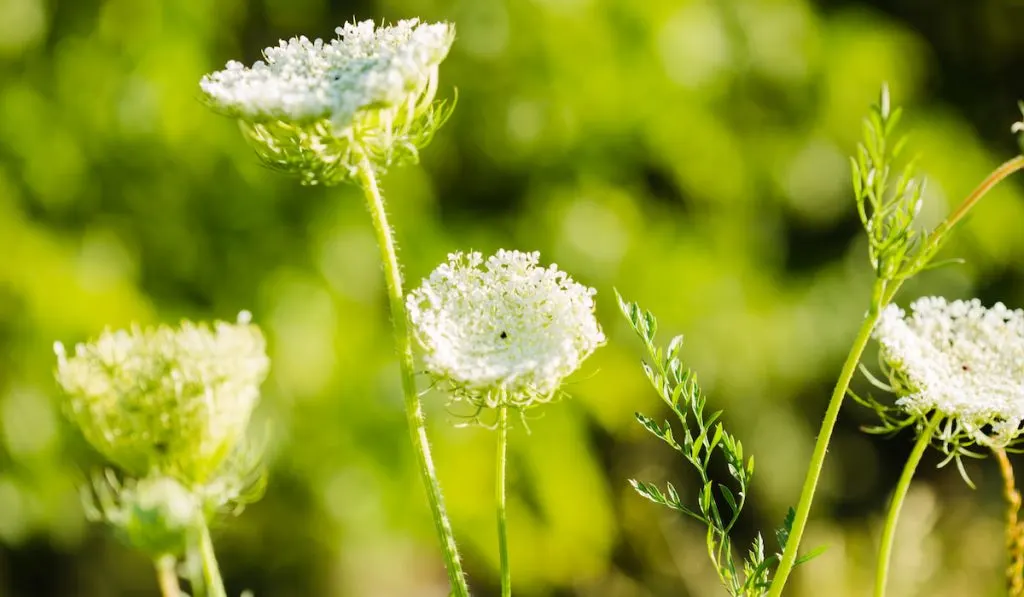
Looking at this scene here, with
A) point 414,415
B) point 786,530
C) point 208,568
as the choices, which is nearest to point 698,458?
point 786,530

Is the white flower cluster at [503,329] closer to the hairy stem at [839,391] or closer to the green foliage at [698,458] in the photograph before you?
the green foliage at [698,458]

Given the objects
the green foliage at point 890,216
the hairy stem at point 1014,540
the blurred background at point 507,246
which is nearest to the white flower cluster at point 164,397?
the green foliage at point 890,216

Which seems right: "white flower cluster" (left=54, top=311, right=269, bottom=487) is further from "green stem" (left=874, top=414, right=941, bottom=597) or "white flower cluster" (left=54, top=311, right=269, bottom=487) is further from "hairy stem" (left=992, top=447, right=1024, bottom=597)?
"hairy stem" (left=992, top=447, right=1024, bottom=597)

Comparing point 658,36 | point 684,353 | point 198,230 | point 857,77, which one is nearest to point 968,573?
point 684,353

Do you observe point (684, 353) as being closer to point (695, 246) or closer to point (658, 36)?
point (695, 246)

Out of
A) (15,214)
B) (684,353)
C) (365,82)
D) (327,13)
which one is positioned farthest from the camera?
(684,353)

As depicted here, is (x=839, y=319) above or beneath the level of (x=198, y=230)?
beneath

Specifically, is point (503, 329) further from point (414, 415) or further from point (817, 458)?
point (817, 458)

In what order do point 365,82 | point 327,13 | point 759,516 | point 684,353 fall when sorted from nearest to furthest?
point 365,82 < point 327,13 < point 684,353 < point 759,516
